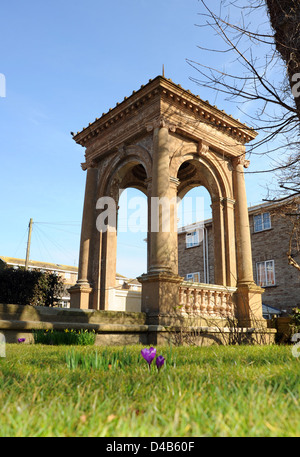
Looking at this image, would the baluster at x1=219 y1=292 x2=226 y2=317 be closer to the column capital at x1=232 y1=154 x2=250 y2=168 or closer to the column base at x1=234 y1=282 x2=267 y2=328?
the column base at x1=234 y1=282 x2=267 y2=328

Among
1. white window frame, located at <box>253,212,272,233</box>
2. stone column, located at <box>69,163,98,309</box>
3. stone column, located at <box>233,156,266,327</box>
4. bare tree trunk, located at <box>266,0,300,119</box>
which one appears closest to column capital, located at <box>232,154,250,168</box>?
stone column, located at <box>233,156,266,327</box>

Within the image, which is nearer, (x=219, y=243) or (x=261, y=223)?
(x=219, y=243)

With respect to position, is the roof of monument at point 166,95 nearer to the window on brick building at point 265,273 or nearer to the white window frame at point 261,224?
the white window frame at point 261,224

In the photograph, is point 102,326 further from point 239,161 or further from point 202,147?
point 239,161

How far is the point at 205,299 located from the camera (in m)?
10.1

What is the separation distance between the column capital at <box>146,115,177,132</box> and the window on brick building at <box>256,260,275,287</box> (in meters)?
14.1

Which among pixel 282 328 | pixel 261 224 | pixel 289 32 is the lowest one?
pixel 282 328

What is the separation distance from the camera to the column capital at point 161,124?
32.9 ft

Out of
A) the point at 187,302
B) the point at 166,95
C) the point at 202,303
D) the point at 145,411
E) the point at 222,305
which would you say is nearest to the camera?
the point at 145,411

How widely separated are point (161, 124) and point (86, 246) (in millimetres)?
4792

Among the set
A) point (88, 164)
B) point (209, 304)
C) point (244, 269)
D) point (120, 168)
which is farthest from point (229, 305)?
point (88, 164)

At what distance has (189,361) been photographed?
3324mm

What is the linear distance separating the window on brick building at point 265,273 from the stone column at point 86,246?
13.6m
